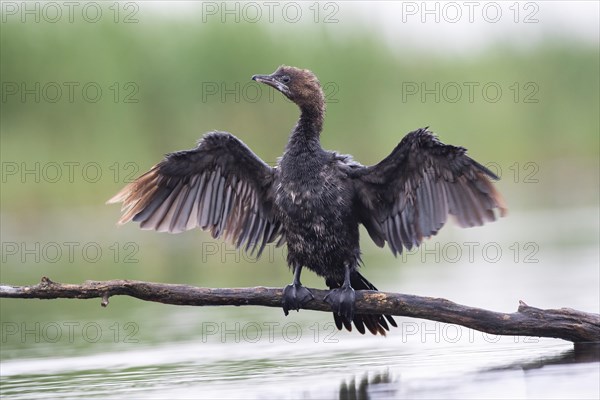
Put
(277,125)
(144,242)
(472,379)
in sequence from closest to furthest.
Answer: (472,379)
(144,242)
(277,125)

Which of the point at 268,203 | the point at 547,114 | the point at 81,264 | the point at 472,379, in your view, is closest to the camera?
the point at 472,379

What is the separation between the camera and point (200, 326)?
32.0ft

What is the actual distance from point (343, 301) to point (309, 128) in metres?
1.38

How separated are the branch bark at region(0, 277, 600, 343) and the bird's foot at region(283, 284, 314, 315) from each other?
0.05 m

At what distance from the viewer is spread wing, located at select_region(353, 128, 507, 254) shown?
23.7 ft

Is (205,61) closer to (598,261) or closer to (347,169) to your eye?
(598,261)

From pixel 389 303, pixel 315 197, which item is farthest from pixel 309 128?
pixel 389 303

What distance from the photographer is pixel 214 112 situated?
20438 mm

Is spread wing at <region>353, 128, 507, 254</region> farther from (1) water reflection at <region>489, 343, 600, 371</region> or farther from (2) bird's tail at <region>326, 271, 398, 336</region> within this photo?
(1) water reflection at <region>489, 343, 600, 371</region>

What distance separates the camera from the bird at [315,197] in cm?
730

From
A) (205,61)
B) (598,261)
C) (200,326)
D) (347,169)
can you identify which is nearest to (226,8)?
(205,61)

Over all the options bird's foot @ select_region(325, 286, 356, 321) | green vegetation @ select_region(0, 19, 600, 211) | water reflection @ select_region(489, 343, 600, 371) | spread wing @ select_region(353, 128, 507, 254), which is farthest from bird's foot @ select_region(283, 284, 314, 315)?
green vegetation @ select_region(0, 19, 600, 211)

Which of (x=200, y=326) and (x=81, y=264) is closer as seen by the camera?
(x=200, y=326)

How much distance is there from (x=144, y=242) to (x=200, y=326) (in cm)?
915
